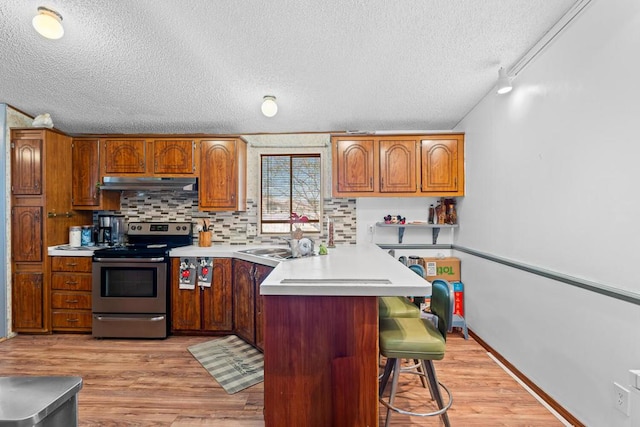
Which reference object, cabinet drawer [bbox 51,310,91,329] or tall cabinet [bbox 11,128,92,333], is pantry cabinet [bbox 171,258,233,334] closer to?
cabinet drawer [bbox 51,310,91,329]

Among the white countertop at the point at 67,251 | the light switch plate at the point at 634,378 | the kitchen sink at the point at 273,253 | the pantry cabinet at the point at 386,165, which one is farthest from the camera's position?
the pantry cabinet at the point at 386,165

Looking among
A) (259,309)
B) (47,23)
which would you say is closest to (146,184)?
(47,23)

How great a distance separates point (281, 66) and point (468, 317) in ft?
10.3

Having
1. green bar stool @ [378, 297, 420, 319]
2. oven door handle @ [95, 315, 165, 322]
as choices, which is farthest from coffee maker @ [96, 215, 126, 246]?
green bar stool @ [378, 297, 420, 319]

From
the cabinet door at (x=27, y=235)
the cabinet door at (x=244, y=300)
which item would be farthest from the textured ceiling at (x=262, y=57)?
the cabinet door at (x=244, y=300)

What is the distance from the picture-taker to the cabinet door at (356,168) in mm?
3508

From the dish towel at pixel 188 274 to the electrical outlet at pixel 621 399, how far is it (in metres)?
3.25

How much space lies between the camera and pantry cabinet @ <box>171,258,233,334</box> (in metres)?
3.16

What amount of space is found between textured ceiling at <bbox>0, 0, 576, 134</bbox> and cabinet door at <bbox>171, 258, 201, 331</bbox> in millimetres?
1900

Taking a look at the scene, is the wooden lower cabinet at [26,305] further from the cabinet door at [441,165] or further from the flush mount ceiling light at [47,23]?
A: the cabinet door at [441,165]

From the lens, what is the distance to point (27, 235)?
3178 millimetres

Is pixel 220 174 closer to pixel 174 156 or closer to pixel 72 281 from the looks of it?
pixel 174 156

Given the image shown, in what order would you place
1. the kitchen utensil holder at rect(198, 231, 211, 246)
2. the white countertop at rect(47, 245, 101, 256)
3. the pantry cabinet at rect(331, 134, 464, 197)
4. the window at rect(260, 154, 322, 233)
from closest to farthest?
1. the white countertop at rect(47, 245, 101, 256)
2. the pantry cabinet at rect(331, 134, 464, 197)
3. the kitchen utensil holder at rect(198, 231, 211, 246)
4. the window at rect(260, 154, 322, 233)

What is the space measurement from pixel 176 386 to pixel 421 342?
1.87 m
